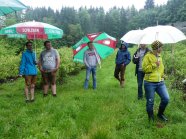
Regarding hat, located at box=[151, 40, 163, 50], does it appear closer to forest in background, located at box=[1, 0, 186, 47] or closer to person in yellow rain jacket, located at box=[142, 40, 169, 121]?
person in yellow rain jacket, located at box=[142, 40, 169, 121]

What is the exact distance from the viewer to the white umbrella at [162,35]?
25.6 feet

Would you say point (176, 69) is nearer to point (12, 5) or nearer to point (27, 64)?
point (27, 64)

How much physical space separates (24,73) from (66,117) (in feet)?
9.06

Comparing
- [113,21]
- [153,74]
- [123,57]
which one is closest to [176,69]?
[123,57]

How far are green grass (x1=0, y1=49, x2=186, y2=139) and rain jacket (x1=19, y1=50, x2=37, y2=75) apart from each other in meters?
0.94

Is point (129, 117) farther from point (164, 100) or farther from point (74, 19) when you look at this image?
point (74, 19)

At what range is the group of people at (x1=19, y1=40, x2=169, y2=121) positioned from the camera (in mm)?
7312

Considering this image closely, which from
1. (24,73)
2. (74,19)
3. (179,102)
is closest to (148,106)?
(179,102)

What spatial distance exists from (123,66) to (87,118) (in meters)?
4.66

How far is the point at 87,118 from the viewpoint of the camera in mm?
7660

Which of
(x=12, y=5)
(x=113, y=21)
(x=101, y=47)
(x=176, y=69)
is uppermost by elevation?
(x=113, y=21)

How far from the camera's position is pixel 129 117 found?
7.99 meters

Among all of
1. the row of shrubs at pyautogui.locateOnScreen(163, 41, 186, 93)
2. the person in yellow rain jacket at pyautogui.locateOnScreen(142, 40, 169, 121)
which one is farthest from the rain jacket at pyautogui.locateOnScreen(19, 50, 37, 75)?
the row of shrubs at pyautogui.locateOnScreen(163, 41, 186, 93)

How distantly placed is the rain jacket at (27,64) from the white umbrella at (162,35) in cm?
368
